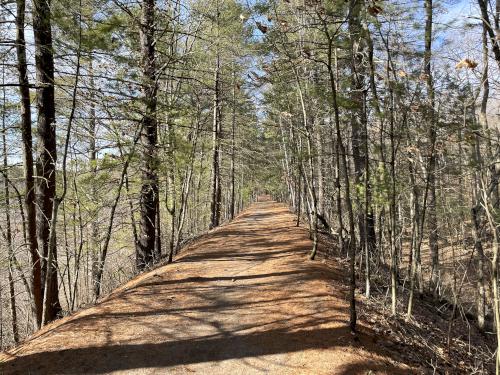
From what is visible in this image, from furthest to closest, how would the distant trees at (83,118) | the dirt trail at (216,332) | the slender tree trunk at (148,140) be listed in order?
the slender tree trunk at (148,140)
the distant trees at (83,118)
the dirt trail at (216,332)

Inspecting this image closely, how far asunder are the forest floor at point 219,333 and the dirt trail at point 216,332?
0.01m

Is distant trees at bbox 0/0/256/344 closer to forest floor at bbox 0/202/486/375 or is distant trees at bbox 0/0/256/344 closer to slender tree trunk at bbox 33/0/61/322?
slender tree trunk at bbox 33/0/61/322

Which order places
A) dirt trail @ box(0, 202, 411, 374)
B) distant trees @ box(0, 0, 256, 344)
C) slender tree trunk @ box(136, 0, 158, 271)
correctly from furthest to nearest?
slender tree trunk @ box(136, 0, 158, 271)
distant trees @ box(0, 0, 256, 344)
dirt trail @ box(0, 202, 411, 374)

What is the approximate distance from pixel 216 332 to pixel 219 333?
0.19 ft

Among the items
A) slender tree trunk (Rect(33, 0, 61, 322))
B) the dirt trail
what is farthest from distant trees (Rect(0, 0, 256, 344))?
the dirt trail

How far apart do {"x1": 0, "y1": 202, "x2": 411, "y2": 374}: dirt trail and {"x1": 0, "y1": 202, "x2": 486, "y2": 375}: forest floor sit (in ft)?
0.04

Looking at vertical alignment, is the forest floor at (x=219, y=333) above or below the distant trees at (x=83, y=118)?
below

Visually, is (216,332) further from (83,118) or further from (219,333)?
(83,118)

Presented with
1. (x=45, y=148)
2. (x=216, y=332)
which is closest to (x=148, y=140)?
(x=45, y=148)

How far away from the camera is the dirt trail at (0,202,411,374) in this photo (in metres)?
4.23

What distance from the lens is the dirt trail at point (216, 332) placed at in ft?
13.9

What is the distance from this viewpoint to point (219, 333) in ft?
16.6

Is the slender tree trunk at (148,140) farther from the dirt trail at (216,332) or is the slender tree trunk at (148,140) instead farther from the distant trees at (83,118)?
the dirt trail at (216,332)

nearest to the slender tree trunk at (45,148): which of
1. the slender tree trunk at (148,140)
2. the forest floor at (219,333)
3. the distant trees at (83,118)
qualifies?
the distant trees at (83,118)
